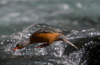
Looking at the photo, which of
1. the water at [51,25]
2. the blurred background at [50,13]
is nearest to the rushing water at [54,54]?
the water at [51,25]

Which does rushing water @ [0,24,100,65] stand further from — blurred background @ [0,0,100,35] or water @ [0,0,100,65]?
blurred background @ [0,0,100,35]

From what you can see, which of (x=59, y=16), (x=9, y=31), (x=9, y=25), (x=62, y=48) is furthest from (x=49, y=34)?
(x=59, y=16)

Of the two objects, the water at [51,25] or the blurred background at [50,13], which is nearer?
the water at [51,25]

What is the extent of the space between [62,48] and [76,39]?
0.40 m

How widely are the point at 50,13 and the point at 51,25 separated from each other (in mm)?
4301

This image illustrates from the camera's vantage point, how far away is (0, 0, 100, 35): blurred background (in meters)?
9.95

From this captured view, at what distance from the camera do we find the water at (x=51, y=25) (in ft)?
15.4

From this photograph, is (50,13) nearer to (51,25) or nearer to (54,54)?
(51,25)

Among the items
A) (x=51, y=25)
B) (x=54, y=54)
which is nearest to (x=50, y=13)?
(x=51, y=25)

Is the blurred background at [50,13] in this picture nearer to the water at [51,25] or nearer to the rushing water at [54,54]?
the water at [51,25]

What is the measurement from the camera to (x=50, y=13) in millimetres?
11297

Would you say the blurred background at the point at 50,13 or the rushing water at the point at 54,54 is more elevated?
the rushing water at the point at 54,54

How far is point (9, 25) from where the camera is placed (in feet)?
A: 31.7

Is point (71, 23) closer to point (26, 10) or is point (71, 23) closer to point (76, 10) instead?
point (76, 10)
